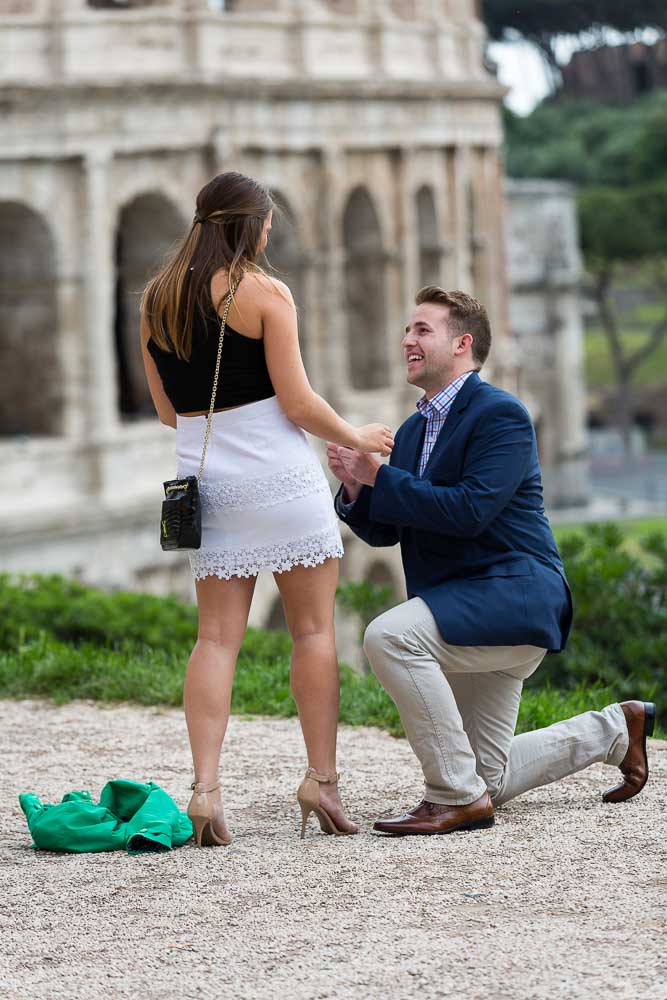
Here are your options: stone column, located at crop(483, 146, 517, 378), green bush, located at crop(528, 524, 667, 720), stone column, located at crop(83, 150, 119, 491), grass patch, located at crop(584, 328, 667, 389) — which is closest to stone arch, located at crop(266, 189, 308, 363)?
stone column, located at crop(83, 150, 119, 491)

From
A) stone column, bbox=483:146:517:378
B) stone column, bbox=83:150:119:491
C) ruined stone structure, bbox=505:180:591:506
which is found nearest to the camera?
stone column, bbox=83:150:119:491

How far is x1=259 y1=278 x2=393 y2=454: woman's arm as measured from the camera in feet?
17.5

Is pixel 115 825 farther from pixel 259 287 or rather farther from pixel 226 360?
pixel 259 287

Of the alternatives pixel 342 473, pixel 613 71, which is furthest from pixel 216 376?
pixel 613 71

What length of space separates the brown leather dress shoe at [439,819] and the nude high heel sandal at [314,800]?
134 millimetres

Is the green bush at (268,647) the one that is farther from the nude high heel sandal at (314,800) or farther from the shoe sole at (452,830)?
the nude high heel sandal at (314,800)

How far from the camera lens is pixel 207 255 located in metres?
5.41

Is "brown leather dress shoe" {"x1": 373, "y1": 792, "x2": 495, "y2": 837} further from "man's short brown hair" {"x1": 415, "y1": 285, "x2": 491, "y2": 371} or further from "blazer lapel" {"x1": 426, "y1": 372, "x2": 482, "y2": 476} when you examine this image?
"man's short brown hair" {"x1": 415, "y1": 285, "x2": 491, "y2": 371}

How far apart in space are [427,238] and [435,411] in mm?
20447

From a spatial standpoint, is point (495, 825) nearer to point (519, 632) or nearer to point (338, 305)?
point (519, 632)

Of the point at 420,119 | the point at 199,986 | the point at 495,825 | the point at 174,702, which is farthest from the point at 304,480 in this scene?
the point at 420,119

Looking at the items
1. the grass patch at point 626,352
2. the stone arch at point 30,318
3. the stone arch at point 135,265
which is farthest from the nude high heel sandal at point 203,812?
the grass patch at point 626,352

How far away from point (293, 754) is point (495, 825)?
156 centimetres

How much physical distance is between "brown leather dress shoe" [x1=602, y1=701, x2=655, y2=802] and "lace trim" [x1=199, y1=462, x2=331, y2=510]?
120 cm
